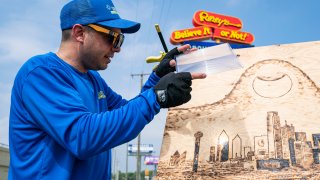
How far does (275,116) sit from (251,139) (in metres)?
0.28

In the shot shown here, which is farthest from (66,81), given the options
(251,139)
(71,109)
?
(251,139)

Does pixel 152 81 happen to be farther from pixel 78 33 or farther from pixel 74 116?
pixel 74 116

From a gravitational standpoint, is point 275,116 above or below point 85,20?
below

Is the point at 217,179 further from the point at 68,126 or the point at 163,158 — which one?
the point at 68,126

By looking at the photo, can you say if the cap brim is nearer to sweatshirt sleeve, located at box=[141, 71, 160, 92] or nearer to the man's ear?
the man's ear

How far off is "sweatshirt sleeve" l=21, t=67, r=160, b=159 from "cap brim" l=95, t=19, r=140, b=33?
330 millimetres

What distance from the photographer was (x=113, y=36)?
165cm

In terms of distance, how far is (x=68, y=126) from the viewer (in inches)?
51.3

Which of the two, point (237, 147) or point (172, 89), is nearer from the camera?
point (172, 89)

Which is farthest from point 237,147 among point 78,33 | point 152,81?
point 78,33

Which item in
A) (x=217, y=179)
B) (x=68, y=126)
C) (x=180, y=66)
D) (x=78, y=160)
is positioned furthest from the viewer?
(x=217, y=179)

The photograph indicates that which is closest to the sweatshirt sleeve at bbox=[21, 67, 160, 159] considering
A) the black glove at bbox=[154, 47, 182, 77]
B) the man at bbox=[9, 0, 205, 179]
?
the man at bbox=[9, 0, 205, 179]

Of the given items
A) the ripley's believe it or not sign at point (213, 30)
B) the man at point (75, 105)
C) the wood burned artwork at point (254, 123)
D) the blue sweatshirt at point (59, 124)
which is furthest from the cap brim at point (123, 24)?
the ripley's believe it or not sign at point (213, 30)

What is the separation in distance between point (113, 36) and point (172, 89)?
0.41 metres
